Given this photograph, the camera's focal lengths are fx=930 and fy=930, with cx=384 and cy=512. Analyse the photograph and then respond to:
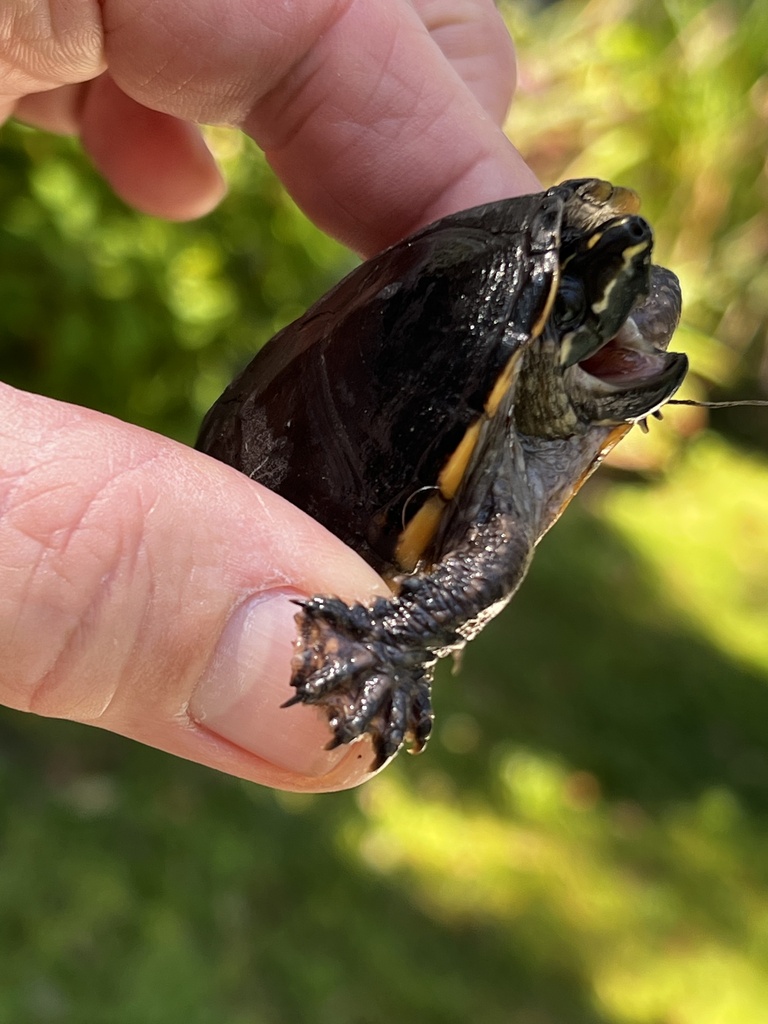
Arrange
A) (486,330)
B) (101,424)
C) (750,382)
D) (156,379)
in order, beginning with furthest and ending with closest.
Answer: (750,382), (156,379), (486,330), (101,424)

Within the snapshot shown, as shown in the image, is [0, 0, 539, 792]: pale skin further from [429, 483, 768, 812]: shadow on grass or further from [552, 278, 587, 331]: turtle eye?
[429, 483, 768, 812]: shadow on grass

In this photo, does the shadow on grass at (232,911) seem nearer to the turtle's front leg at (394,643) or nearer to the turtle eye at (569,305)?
the turtle's front leg at (394,643)

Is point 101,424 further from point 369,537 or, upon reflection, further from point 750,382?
point 750,382

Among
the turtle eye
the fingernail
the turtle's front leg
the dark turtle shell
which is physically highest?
the turtle eye

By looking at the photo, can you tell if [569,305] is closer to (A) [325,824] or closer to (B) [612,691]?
(A) [325,824]

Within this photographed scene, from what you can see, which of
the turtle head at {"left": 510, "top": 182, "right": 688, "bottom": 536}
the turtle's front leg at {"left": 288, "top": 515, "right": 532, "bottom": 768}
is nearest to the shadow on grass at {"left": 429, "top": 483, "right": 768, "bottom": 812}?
the turtle head at {"left": 510, "top": 182, "right": 688, "bottom": 536}

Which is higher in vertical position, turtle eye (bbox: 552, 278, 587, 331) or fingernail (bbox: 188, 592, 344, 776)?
turtle eye (bbox: 552, 278, 587, 331)

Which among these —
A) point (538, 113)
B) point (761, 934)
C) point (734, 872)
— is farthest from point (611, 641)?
point (538, 113)

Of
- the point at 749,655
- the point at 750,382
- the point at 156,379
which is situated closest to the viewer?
the point at 156,379
